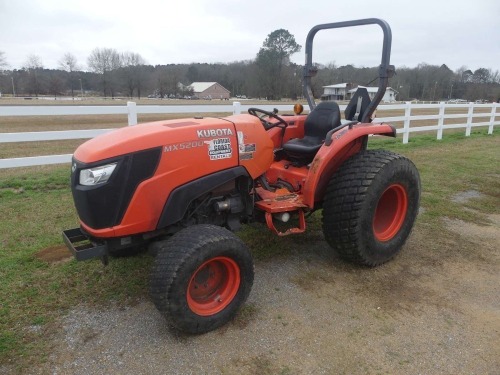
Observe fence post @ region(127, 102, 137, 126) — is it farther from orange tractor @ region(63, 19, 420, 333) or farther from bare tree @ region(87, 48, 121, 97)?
bare tree @ region(87, 48, 121, 97)

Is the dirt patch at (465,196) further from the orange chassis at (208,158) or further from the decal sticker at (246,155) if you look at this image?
the decal sticker at (246,155)

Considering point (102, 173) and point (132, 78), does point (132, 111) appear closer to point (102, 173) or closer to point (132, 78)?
point (102, 173)

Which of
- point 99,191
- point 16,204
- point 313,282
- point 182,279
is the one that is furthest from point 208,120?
point 16,204

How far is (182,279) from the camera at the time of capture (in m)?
2.37

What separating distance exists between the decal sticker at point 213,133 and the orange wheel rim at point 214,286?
84 centimetres

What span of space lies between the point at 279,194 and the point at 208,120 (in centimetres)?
90

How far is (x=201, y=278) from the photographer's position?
2.67 metres

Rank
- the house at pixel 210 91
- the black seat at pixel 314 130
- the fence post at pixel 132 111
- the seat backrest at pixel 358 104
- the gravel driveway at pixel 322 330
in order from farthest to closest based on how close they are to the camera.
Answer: the house at pixel 210 91 → the fence post at pixel 132 111 → the seat backrest at pixel 358 104 → the black seat at pixel 314 130 → the gravel driveway at pixel 322 330

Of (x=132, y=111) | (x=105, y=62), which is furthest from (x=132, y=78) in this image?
(x=132, y=111)

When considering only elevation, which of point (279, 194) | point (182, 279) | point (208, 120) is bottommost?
point (182, 279)

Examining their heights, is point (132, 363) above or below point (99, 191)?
below

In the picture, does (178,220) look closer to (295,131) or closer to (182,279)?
(182,279)

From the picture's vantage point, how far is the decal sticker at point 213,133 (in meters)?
2.73

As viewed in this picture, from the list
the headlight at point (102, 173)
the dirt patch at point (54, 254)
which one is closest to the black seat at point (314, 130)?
the headlight at point (102, 173)
